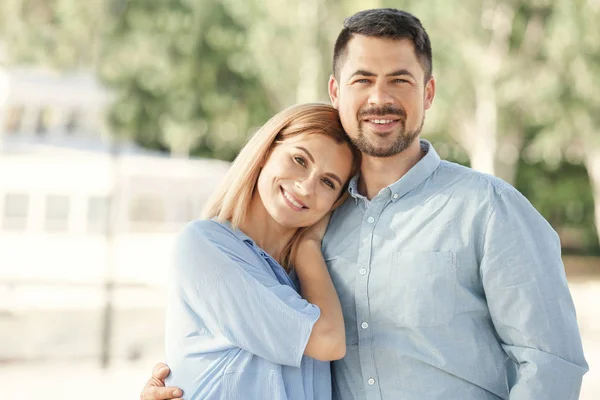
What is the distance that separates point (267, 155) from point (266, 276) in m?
0.44

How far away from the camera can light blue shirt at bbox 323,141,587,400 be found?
232 cm

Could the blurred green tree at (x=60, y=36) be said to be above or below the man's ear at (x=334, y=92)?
below

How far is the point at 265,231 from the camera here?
2721 millimetres

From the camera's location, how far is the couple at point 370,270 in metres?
2.35

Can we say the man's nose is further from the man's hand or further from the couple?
the man's hand

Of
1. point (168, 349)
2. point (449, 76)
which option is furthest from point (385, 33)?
point (449, 76)

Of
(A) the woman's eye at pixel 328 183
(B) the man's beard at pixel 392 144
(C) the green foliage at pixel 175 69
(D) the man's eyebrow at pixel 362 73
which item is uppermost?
(D) the man's eyebrow at pixel 362 73

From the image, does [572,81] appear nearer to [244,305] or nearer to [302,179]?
[302,179]

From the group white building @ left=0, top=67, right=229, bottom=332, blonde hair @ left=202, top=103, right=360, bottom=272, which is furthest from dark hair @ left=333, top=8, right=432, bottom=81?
white building @ left=0, top=67, right=229, bottom=332

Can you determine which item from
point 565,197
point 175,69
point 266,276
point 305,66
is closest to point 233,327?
point 266,276

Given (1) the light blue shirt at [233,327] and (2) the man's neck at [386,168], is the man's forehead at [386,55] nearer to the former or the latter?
(2) the man's neck at [386,168]

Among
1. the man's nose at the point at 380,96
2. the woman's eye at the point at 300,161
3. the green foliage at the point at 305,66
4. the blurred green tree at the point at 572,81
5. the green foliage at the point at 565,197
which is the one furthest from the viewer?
the green foliage at the point at 565,197

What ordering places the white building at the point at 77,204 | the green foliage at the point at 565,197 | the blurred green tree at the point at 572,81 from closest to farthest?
the blurred green tree at the point at 572,81 < the white building at the point at 77,204 < the green foliage at the point at 565,197

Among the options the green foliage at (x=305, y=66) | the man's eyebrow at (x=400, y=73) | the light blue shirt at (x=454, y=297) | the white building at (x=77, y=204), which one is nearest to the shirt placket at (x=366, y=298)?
the light blue shirt at (x=454, y=297)
